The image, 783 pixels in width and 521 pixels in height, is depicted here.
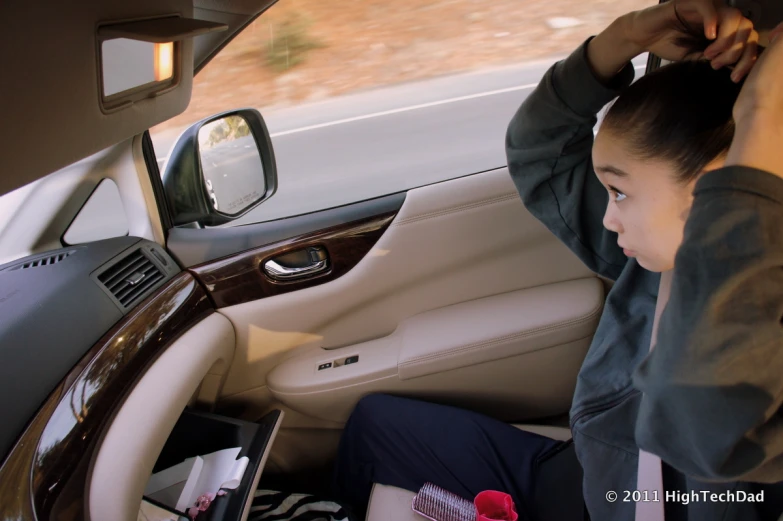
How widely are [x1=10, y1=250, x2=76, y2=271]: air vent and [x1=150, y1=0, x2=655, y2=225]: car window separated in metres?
0.62

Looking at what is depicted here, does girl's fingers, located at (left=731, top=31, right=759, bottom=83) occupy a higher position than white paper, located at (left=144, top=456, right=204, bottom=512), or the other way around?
girl's fingers, located at (left=731, top=31, right=759, bottom=83)

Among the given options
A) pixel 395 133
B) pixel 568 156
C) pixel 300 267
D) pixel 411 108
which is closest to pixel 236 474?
pixel 300 267

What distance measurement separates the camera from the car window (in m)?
2.38

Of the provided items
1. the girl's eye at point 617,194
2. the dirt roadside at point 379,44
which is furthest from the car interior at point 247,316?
the girl's eye at point 617,194

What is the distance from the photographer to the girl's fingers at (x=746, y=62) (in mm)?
827

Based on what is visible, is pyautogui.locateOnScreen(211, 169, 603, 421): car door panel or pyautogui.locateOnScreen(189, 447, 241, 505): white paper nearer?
pyautogui.locateOnScreen(189, 447, 241, 505): white paper

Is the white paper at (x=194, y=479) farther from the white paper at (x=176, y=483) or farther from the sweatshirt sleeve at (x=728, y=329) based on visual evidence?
the sweatshirt sleeve at (x=728, y=329)

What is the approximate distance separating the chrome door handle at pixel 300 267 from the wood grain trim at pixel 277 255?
1 centimetres

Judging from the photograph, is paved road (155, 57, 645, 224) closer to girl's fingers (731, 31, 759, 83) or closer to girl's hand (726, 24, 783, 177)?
girl's fingers (731, 31, 759, 83)

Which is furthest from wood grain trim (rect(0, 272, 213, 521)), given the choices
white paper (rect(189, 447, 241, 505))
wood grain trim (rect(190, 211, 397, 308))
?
white paper (rect(189, 447, 241, 505))

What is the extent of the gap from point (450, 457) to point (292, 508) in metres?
0.40

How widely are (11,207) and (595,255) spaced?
1.36 metres

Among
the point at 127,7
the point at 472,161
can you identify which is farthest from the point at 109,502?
the point at 472,161

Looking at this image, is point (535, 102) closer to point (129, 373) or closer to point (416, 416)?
point (416, 416)
